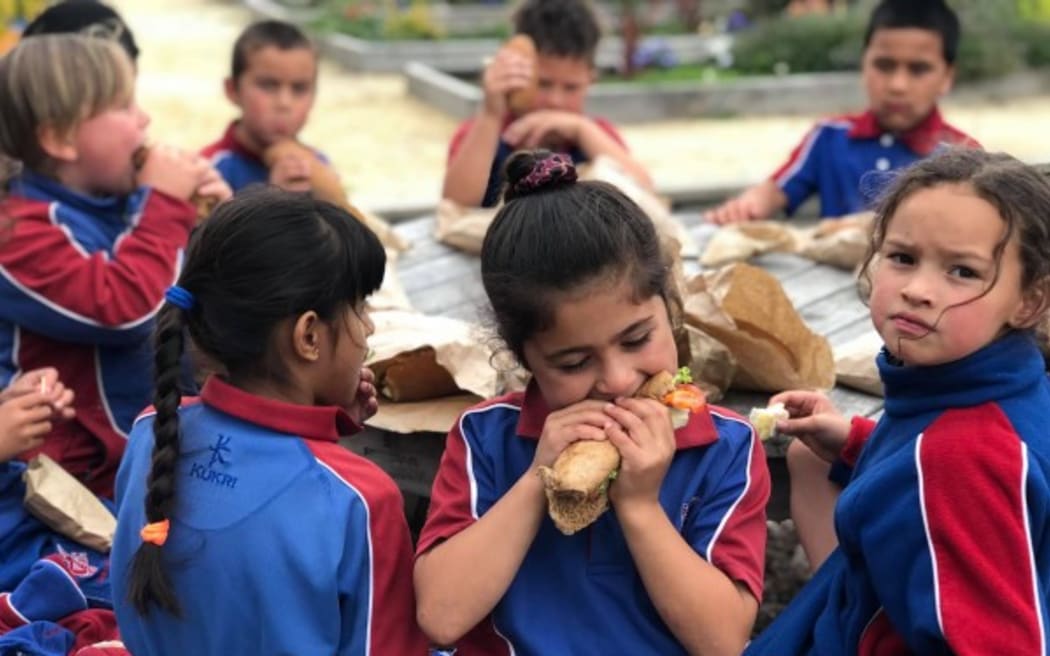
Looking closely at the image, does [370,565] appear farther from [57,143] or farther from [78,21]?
[78,21]

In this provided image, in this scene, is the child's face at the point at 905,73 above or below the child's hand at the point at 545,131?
above

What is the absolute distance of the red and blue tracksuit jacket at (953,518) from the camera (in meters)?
2.12

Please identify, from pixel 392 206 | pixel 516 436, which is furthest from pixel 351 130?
pixel 516 436

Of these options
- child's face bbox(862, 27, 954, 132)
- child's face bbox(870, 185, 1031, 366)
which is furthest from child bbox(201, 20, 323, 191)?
child's face bbox(870, 185, 1031, 366)

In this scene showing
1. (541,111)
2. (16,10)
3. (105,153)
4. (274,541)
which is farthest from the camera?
(16,10)

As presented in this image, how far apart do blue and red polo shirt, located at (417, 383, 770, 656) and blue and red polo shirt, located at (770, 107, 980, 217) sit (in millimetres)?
2933

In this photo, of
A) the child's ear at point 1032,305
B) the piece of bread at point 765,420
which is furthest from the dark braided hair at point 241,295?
the child's ear at point 1032,305

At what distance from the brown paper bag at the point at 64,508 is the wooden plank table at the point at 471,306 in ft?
1.93

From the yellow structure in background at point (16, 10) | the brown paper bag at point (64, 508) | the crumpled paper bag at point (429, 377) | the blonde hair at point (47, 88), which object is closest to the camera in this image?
the crumpled paper bag at point (429, 377)

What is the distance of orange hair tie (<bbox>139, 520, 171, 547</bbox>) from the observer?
221 centimetres

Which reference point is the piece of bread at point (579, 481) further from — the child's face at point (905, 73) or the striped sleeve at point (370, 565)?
the child's face at point (905, 73)

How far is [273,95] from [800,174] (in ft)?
6.32

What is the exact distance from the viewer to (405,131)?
12.2 m

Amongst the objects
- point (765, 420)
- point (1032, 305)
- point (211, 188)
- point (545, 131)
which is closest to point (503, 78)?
point (545, 131)
